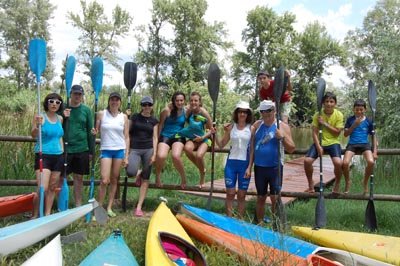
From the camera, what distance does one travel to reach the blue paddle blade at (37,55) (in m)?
5.55

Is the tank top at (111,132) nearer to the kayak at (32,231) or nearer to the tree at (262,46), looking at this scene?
the kayak at (32,231)

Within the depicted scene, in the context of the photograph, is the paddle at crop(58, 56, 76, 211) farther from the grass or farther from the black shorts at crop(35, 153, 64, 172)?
the grass

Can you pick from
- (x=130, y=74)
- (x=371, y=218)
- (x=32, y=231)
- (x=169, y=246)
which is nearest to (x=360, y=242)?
(x=371, y=218)

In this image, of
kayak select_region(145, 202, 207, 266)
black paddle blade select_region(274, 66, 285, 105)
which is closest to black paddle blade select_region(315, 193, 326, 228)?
black paddle blade select_region(274, 66, 285, 105)

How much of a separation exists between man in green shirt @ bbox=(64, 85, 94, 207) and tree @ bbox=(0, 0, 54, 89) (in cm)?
3179

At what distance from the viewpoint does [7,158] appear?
23.7 ft

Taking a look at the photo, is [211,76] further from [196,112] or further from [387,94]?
[387,94]

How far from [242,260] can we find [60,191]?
2717 millimetres

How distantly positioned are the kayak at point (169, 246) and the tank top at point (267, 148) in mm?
1300

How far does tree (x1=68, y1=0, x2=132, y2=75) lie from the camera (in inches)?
1529

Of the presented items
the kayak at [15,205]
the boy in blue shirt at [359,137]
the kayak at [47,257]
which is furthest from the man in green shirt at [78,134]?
the boy in blue shirt at [359,137]

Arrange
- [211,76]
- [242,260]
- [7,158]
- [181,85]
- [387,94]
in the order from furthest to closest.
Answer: [181,85] → [387,94] → [7,158] → [211,76] → [242,260]

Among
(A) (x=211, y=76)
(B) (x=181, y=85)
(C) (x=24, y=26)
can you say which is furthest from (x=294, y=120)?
(A) (x=211, y=76)

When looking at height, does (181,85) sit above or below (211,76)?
above
